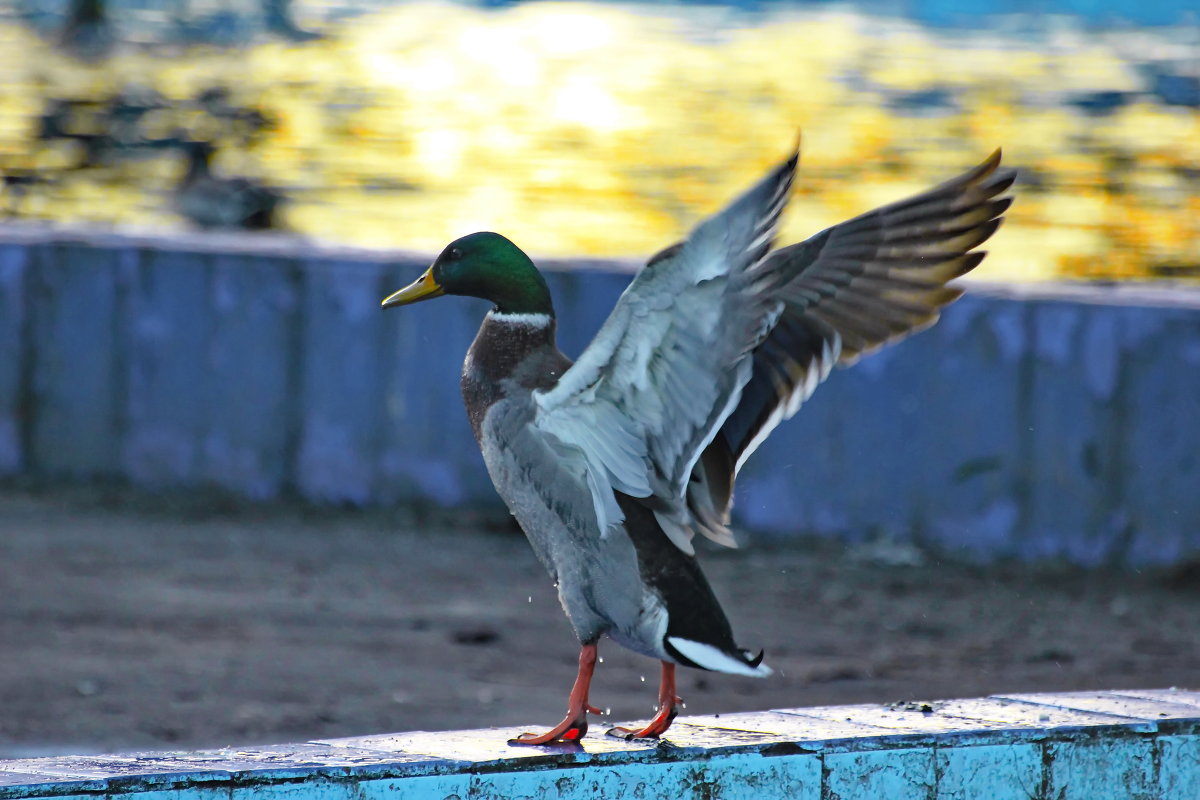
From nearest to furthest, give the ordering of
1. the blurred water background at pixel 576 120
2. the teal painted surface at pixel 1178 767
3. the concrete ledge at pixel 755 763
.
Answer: the concrete ledge at pixel 755 763
the teal painted surface at pixel 1178 767
the blurred water background at pixel 576 120

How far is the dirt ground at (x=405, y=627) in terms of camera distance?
5.34 m

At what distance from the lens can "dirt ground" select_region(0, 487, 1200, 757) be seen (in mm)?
5340

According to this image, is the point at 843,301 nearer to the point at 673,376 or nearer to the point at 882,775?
the point at 673,376

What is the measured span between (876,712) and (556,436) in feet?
3.35

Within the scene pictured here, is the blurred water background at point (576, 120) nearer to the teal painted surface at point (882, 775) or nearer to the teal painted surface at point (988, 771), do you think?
the teal painted surface at point (988, 771)

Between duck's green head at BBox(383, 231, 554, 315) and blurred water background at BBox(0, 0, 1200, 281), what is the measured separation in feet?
14.8

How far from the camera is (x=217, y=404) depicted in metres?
7.61

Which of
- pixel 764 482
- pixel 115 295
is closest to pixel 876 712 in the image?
pixel 764 482

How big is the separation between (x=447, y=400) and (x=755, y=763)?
4113mm

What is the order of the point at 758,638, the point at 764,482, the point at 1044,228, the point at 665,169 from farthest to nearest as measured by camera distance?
the point at 665,169
the point at 1044,228
the point at 764,482
the point at 758,638

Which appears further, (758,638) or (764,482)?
(764,482)

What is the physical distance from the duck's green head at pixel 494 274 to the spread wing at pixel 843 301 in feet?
1.56

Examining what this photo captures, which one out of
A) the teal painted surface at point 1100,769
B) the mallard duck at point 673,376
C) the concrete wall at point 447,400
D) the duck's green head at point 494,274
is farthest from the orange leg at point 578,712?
the concrete wall at point 447,400

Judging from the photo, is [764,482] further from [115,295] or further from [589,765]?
[589,765]
